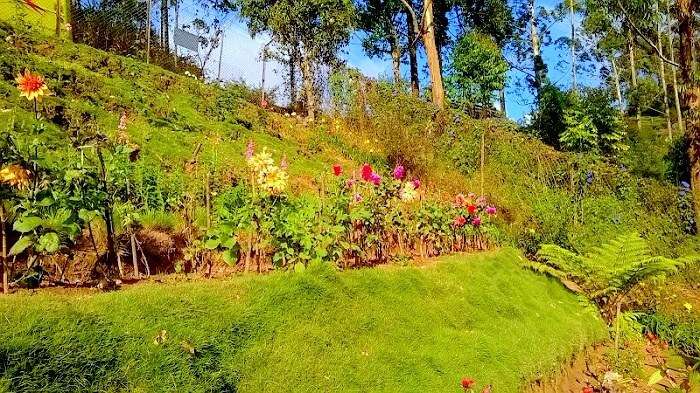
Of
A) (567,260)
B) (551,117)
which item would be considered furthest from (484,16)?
(567,260)

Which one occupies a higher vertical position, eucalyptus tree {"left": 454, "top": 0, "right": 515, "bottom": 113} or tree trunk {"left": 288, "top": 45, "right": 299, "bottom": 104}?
eucalyptus tree {"left": 454, "top": 0, "right": 515, "bottom": 113}

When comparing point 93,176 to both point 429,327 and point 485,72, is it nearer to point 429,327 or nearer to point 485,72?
point 429,327

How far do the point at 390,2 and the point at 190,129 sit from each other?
16610mm

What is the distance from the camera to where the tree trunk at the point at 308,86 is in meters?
12.0

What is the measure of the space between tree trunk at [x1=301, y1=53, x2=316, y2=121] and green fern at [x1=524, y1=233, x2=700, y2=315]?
6389 millimetres

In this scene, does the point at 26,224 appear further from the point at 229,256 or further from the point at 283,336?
the point at 283,336

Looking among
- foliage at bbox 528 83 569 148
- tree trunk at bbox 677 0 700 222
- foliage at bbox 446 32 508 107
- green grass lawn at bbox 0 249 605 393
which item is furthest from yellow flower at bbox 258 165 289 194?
foliage at bbox 446 32 508 107

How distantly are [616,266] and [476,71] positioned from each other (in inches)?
609

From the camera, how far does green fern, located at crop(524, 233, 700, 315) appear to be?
16.7 ft

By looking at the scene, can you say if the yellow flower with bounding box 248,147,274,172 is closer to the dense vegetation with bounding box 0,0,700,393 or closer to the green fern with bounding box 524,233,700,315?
the dense vegetation with bounding box 0,0,700,393

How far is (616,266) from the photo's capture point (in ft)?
17.3

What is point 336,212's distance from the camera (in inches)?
151

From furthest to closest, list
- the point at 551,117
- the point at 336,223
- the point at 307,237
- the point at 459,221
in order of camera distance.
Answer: the point at 551,117 < the point at 459,221 < the point at 336,223 < the point at 307,237

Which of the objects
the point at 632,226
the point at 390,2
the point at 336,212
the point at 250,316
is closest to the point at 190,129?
the point at 336,212
